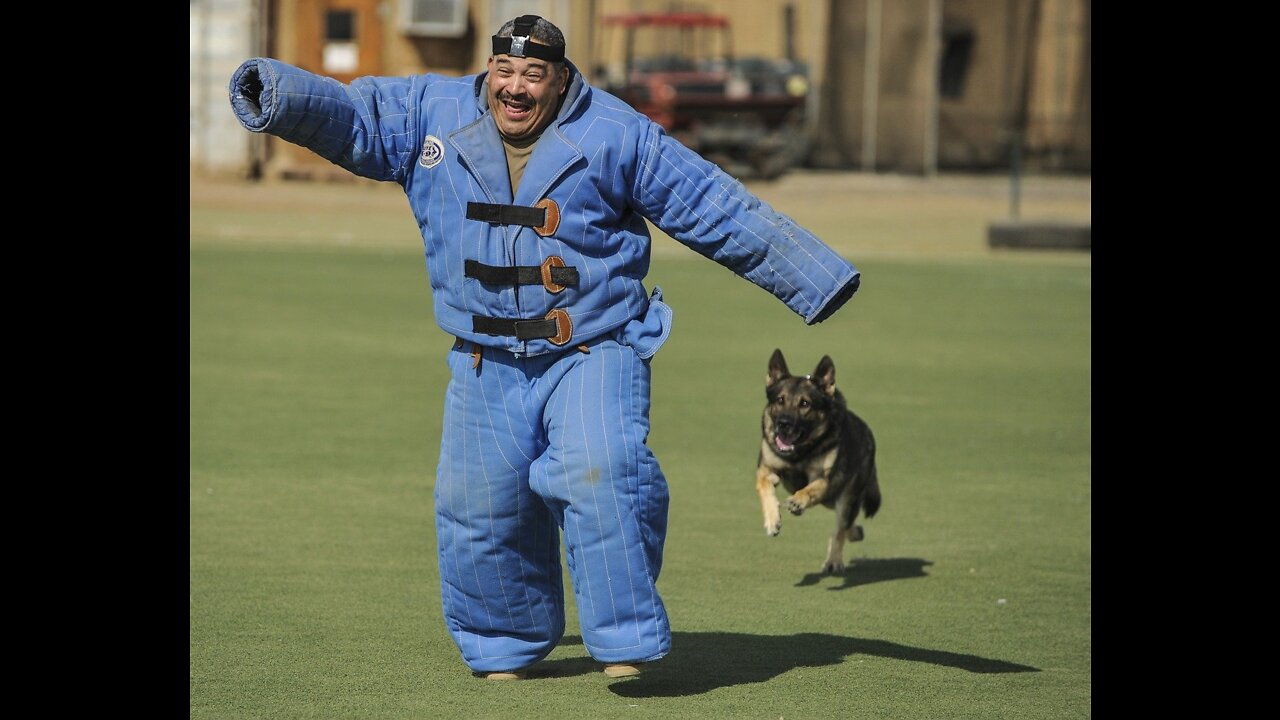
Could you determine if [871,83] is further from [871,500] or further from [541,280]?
[541,280]

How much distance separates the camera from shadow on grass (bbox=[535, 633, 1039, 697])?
5.82m

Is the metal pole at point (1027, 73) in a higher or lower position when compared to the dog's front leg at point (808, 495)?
higher

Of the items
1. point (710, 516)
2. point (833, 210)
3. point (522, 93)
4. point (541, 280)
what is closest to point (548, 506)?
point (541, 280)

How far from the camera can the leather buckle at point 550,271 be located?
5539 millimetres

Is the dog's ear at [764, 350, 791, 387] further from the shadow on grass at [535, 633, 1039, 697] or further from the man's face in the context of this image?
the man's face

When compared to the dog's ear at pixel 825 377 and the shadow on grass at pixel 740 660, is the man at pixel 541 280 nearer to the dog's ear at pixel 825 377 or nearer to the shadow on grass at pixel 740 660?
the shadow on grass at pixel 740 660

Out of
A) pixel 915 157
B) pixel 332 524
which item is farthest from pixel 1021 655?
pixel 915 157

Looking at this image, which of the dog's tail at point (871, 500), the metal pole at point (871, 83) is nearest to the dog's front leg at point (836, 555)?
the dog's tail at point (871, 500)

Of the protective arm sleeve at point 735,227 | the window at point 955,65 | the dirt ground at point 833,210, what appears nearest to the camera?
the protective arm sleeve at point 735,227

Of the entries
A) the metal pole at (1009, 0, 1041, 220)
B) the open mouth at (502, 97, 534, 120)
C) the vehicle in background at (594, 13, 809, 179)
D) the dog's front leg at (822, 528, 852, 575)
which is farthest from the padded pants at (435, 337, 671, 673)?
the metal pole at (1009, 0, 1041, 220)

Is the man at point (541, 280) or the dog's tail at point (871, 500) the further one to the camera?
the dog's tail at point (871, 500)

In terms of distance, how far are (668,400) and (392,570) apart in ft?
15.4

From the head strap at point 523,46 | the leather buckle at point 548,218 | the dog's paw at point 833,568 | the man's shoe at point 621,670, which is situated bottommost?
the dog's paw at point 833,568

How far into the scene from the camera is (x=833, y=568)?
25.4 feet
